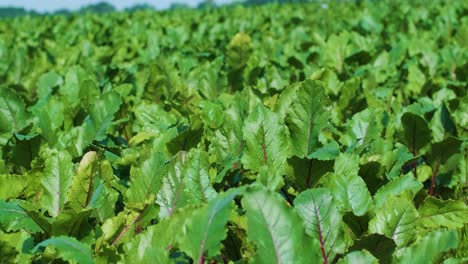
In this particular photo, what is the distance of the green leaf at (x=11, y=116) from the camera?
224cm

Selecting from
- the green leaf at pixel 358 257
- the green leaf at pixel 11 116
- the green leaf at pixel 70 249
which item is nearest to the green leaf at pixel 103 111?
the green leaf at pixel 11 116

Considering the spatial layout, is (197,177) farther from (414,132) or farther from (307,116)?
(414,132)

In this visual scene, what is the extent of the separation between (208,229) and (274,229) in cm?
13

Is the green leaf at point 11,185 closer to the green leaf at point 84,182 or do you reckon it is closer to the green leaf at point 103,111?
the green leaf at point 84,182

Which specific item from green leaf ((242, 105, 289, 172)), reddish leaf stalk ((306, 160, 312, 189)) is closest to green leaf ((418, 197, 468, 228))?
reddish leaf stalk ((306, 160, 312, 189))

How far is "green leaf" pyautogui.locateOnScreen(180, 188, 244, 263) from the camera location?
1135 mm

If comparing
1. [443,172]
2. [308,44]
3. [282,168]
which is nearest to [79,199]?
[282,168]

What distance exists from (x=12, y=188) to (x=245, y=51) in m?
2.56

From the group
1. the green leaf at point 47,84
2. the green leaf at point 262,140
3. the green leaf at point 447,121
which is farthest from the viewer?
the green leaf at point 47,84

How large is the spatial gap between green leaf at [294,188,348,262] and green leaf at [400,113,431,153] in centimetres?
93

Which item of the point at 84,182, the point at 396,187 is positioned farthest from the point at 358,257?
the point at 84,182

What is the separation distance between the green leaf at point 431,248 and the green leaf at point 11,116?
156cm

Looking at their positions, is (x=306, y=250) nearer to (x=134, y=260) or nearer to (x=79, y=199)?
(x=134, y=260)

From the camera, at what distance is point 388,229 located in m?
1.42
